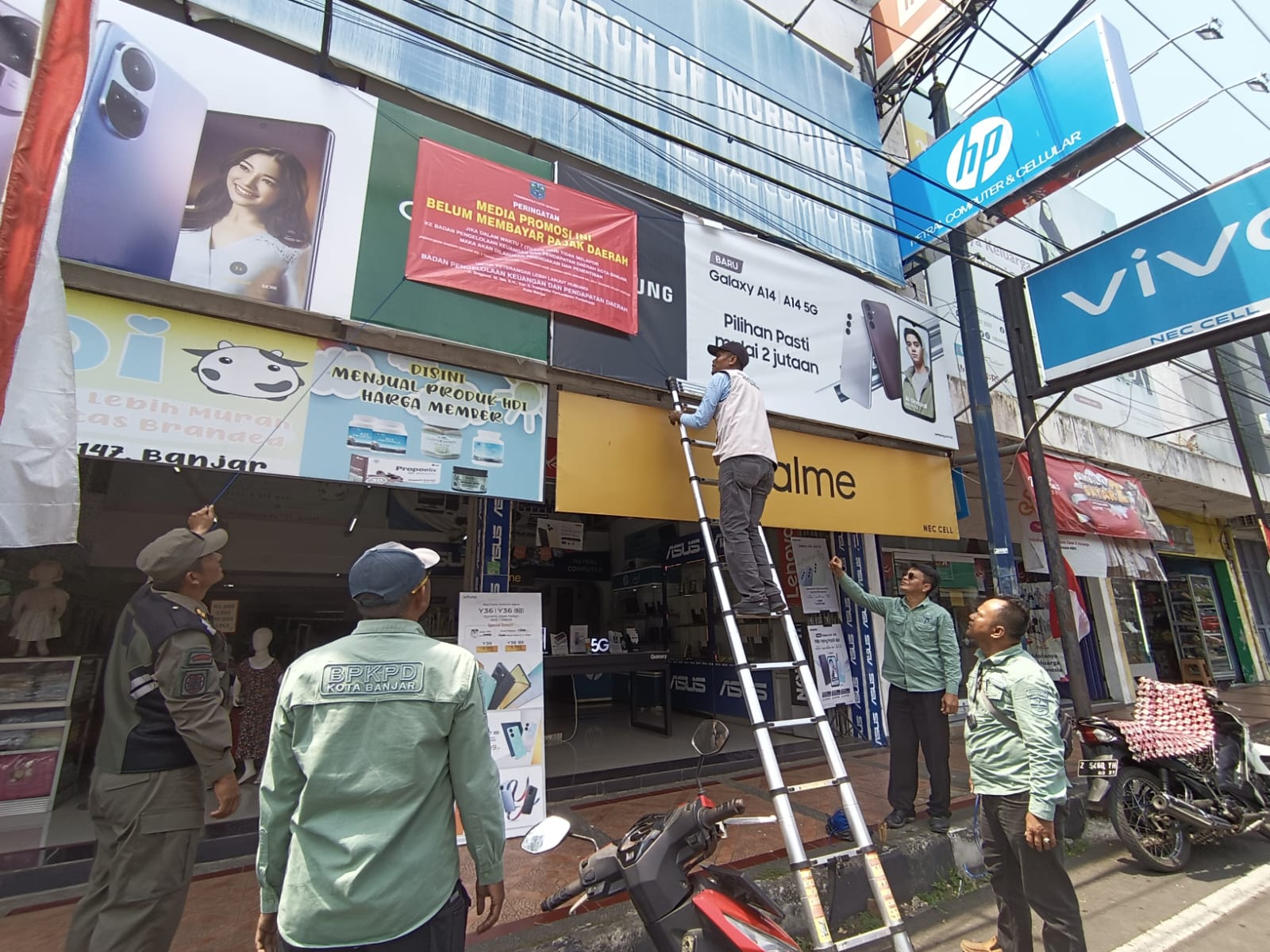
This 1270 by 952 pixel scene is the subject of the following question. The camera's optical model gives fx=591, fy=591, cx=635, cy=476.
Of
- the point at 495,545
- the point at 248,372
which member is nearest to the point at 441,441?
the point at 248,372

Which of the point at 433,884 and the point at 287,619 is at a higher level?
the point at 287,619

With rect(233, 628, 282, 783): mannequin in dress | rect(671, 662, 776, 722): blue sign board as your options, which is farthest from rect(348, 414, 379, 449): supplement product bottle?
rect(671, 662, 776, 722): blue sign board

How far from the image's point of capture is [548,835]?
1.78 metres

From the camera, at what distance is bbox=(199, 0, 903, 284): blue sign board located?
4871mm

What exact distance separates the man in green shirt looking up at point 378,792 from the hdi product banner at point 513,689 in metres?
2.35

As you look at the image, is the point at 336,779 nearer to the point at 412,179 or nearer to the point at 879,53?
the point at 412,179

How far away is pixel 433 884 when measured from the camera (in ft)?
5.23

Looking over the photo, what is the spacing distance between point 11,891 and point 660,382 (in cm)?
503

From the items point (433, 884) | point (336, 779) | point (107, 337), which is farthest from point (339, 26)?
point (433, 884)

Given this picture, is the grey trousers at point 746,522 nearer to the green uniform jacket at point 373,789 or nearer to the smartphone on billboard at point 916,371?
the green uniform jacket at point 373,789

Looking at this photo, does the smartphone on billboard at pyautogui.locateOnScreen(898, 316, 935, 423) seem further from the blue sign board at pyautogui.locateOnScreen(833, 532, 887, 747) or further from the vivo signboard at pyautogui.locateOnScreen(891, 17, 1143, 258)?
the blue sign board at pyautogui.locateOnScreen(833, 532, 887, 747)

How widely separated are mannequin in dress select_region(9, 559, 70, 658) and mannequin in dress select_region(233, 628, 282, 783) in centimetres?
139

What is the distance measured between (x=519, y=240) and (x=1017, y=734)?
4345 mm

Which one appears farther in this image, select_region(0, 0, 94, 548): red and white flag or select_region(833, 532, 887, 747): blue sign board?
select_region(833, 532, 887, 747): blue sign board
